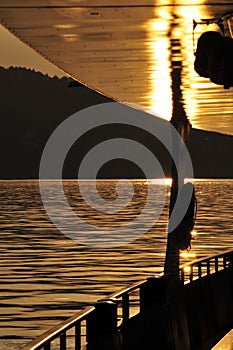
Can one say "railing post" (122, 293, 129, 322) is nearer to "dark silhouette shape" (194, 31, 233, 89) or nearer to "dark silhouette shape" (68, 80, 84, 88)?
"dark silhouette shape" (194, 31, 233, 89)

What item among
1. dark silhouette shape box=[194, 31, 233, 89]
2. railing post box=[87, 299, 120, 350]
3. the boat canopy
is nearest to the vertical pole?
the boat canopy

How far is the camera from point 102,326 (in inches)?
452

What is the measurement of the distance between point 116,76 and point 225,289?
663cm

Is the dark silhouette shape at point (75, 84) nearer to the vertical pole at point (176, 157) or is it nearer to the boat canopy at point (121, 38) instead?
the boat canopy at point (121, 38)

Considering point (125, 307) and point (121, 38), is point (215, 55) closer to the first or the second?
point (121, 38)

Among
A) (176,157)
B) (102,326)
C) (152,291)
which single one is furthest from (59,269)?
(102,326)

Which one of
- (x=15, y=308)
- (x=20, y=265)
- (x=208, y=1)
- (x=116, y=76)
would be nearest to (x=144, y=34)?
(x=208, y=1)

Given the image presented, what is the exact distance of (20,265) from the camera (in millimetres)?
82875

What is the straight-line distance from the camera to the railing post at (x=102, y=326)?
37.4 feet

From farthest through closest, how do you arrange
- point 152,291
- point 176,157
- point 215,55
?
point 176,157
point 152,291
point 215,55

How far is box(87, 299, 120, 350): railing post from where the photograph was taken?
11.4m

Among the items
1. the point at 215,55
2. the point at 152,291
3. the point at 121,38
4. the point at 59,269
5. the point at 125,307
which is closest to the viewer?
the point at 215,55

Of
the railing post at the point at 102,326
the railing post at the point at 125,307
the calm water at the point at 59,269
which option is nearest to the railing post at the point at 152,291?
the railing post at the point at 125,307

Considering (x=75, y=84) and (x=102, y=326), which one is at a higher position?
(x=75, y=84)
